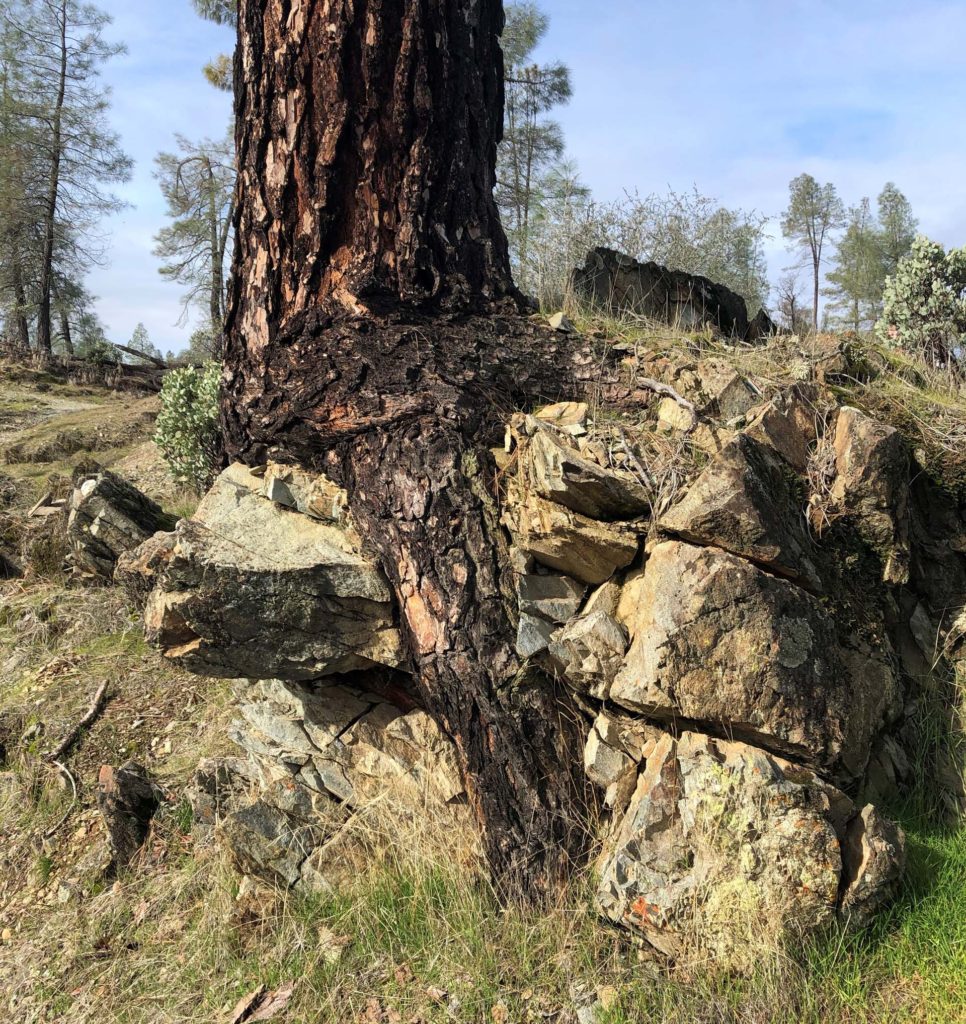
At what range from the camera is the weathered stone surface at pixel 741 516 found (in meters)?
3.08

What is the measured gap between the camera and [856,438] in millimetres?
3570

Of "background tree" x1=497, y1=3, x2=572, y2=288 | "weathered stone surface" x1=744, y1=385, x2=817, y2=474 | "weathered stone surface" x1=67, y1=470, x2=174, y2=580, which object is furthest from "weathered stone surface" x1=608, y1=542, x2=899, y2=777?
"background tree" x1=497, y1=3, x2=572, y2=288

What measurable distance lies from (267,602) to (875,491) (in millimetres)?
2765

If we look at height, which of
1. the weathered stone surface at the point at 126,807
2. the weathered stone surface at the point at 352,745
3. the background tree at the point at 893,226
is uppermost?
the background tree at the point at 893,226

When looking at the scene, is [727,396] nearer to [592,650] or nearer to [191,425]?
[592,650]

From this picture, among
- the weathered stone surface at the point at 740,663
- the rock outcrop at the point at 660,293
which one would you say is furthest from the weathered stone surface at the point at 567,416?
the rock outcrop at the point at 660,293

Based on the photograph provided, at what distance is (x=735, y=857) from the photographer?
9.21 ft

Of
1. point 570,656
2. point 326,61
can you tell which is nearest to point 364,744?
point 570,656

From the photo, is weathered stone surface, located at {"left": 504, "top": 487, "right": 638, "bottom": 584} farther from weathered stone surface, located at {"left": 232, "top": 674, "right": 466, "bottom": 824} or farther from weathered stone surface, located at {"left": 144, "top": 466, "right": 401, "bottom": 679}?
weathered stone surface, located at {"left": 232, "top": 674, "right": 466, "bottom": 824}

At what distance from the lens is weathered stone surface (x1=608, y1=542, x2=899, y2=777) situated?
2947mm

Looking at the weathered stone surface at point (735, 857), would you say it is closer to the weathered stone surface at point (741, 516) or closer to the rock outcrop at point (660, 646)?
the rock outcrop at point (660, 646)

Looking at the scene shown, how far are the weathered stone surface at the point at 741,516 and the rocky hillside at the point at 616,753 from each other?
0.05 ft

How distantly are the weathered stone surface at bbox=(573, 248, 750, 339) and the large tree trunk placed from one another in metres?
1.22

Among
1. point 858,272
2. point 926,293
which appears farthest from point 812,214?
point 926,293
